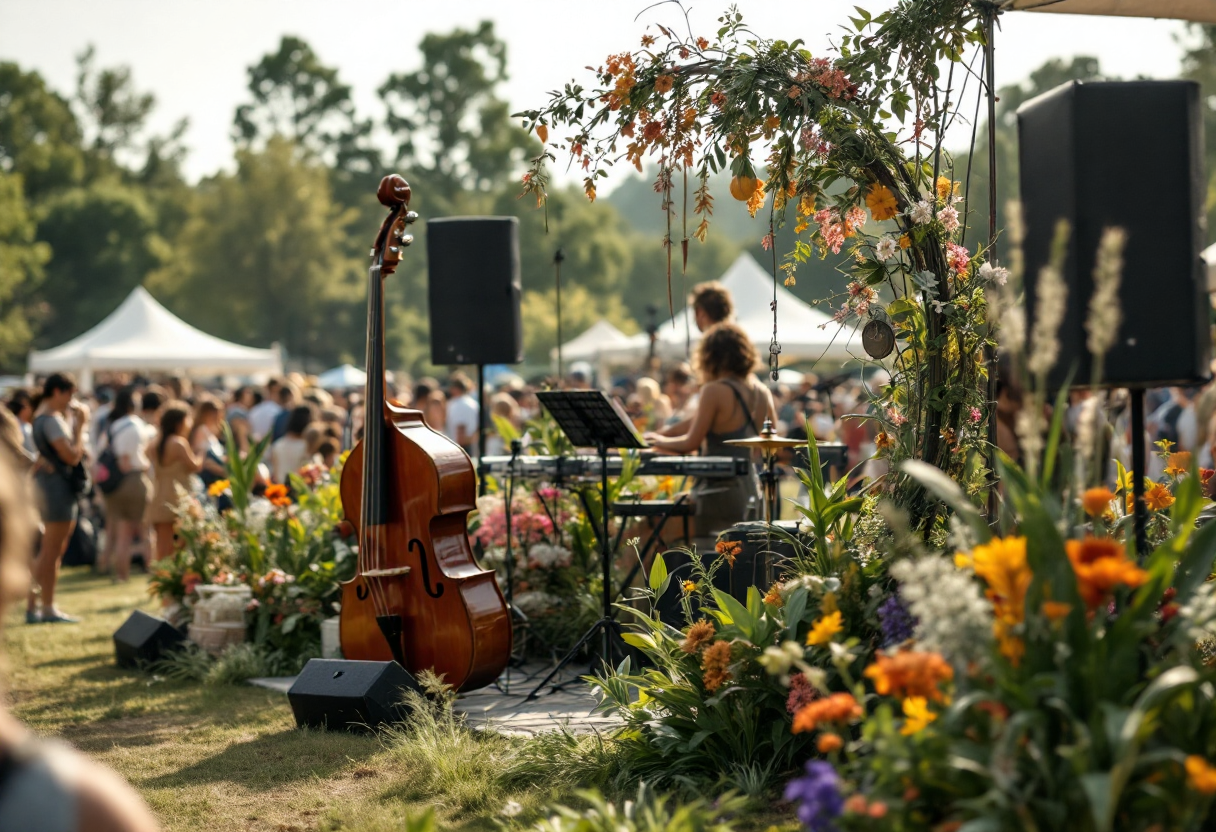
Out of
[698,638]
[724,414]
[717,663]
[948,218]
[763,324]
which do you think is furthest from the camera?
[763,324]

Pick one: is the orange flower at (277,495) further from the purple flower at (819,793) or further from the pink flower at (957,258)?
the purple flower at (819,793)

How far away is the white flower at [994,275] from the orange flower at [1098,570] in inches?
79.6

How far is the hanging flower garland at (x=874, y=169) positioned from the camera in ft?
14.4

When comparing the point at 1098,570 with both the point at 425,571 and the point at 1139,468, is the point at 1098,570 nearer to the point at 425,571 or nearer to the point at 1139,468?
the point at 1139,468

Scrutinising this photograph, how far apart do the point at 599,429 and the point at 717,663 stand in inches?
75.9

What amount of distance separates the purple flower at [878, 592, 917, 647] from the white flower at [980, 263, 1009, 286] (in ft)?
Answer: 4.53

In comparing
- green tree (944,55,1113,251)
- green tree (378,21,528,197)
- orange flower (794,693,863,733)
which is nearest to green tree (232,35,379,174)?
green tree (378,21,528,197)

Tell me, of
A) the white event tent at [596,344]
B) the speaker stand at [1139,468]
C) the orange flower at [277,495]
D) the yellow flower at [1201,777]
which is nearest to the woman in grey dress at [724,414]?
the orange flower at [277,495]

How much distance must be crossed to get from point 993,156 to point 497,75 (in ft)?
153

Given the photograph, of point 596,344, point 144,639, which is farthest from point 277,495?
point 596,344

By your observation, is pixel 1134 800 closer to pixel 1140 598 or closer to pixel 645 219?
pixel 1140 598

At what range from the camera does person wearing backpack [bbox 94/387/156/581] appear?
1051 cm

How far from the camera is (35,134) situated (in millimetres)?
51031

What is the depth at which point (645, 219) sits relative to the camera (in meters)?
144
